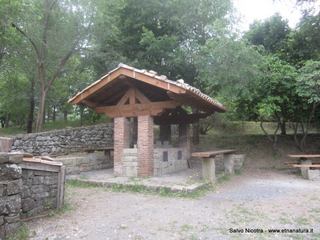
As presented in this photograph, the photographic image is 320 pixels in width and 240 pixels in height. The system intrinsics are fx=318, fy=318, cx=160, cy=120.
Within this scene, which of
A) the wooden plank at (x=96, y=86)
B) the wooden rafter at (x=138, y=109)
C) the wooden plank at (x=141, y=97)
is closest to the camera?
the wooden plank at (x=96, y=86)

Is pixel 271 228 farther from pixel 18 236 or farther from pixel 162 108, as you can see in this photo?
pixel 162 108

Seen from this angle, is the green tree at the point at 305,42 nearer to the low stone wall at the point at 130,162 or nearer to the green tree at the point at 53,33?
the low stone wall at the point at 130,162

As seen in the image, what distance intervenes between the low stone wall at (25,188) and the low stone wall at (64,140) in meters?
5.97

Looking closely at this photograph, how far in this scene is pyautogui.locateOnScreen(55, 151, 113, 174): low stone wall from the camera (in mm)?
10477

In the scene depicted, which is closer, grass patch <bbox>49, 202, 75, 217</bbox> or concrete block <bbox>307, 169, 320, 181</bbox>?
grass patch <bbox>49, 202, 75, 217</bbox>

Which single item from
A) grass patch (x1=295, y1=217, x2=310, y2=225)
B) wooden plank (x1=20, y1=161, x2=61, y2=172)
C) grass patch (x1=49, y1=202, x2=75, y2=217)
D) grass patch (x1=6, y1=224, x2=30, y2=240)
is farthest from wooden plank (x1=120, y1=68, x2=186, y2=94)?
grass patch (x1=6, y1=224, x2=30, y2=240)

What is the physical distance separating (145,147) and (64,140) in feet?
15.0

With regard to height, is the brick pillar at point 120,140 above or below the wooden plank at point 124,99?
below

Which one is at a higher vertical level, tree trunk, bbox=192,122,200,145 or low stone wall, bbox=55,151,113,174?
tree trunk, bbox=192,122,200,145

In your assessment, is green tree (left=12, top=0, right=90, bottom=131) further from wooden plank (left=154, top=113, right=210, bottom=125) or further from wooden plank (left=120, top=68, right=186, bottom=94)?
wooden plank (left=120, top=68, right=186, bottom=94)

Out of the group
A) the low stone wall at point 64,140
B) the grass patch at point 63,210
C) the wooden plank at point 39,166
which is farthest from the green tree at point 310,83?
the wooden plank at point 39,166

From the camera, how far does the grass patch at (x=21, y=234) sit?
450cm

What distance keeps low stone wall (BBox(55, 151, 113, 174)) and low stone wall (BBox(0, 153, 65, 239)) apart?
12.7 feet

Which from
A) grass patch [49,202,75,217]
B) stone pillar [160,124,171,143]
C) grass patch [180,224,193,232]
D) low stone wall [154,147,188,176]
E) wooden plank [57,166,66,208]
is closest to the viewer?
grass patch [180,224,193,232]
